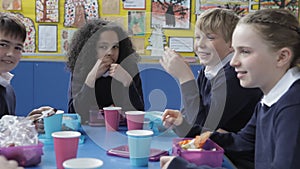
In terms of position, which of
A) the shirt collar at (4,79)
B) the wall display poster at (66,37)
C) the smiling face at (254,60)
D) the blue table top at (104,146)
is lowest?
the blue table top at (104,146)

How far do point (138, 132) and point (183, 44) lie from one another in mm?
1674

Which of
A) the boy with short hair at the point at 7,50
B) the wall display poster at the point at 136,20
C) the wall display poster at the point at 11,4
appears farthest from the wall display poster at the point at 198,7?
the boy with short hair at the point at 7,50

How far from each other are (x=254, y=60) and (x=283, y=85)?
10 cm

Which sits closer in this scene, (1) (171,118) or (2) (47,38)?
(1) (171,118)

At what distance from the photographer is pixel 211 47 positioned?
1396 millimetres

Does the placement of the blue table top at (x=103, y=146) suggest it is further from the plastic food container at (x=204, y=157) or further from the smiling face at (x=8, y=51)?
the smiling face at (x=8, y=51)

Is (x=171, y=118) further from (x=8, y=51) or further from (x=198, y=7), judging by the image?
(x=198, y=7)

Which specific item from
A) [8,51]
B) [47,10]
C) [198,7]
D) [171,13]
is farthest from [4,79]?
[198,7]

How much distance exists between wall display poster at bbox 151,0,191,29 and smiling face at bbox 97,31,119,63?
85cm

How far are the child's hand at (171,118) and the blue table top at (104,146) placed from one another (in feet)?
0.16

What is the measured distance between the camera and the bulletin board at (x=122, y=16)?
8.09 ft

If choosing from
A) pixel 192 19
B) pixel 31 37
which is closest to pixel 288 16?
pixel 192 19

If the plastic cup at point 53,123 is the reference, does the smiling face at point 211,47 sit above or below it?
above

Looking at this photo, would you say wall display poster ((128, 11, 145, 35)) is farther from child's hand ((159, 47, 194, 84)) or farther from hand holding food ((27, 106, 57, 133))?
hand holding food ((27, 106, 57, 133))
